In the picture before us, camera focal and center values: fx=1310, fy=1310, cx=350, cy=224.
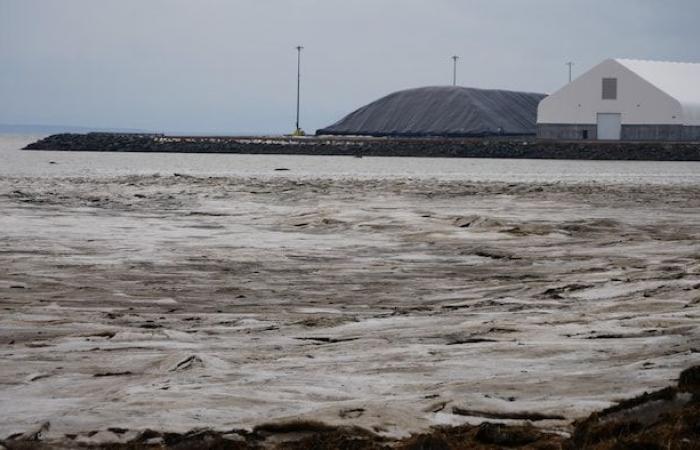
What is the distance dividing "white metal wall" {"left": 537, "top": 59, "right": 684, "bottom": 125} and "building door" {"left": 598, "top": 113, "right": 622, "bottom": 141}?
1.56ft

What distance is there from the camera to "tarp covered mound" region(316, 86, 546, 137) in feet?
519

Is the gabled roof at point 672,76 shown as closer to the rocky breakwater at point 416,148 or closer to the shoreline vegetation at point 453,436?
the rocky breakwater at point 416,148

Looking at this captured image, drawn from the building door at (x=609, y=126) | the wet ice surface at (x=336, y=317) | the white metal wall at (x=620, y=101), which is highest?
the white metal wall at (x=620, y=101)

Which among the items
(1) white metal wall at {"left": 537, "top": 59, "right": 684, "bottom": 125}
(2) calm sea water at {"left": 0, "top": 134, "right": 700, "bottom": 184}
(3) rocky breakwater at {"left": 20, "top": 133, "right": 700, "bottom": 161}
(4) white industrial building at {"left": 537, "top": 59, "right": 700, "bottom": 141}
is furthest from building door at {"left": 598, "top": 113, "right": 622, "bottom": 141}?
(2) calm sea water at {"left": 0, "top": 134, "right": 700, "bottom": 184}

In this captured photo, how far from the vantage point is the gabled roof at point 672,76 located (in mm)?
102438

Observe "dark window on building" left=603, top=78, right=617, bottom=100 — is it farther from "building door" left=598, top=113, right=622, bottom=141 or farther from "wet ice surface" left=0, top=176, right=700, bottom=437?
"wet ice surface" left=0, top=176, right=700, bottom=437

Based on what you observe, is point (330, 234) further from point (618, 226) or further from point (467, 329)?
point (467, 329)

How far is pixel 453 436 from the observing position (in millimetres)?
6957

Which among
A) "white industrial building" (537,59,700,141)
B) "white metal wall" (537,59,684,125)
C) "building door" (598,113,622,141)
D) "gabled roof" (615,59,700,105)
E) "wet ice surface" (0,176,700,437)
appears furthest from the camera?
"building door" (598,113,622,141)

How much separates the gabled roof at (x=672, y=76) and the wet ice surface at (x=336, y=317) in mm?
80476

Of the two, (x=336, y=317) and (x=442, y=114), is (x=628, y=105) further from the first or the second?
(x=336, y=317)

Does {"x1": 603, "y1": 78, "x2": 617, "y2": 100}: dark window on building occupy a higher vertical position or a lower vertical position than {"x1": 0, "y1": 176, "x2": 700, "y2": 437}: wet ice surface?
higher

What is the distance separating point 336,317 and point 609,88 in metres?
95.0

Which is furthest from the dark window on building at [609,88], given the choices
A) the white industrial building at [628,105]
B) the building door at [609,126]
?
the building door at [609,126]
